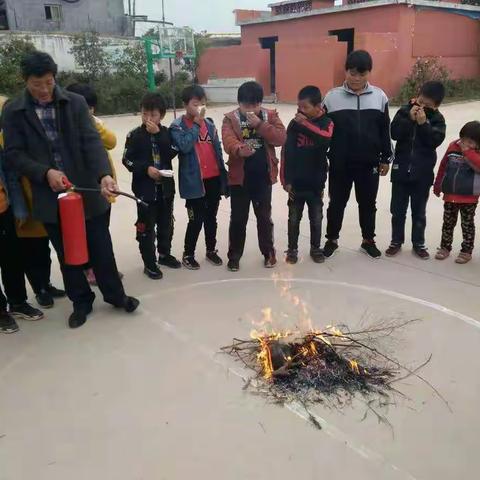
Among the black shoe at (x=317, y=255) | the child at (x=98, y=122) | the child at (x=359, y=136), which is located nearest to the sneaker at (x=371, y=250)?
the child at (x=359, y=136)

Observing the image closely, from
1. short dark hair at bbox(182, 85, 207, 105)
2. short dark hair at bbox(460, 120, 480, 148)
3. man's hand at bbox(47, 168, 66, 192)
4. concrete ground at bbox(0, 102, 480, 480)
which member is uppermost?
short dark hair at bbox(182, 85, 207, 105)

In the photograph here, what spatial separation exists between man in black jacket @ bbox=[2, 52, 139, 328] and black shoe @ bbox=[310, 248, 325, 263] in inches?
77.5

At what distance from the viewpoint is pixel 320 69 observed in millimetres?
19516

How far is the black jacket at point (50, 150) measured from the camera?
10.9 ft

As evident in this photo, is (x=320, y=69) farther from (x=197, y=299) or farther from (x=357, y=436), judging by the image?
(x=357, y=436)

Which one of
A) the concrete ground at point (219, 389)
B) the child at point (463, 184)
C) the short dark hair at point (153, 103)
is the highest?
the short dark hair at point (153, 103)

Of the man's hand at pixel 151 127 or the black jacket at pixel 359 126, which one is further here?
the black jacket at pixel 359 126

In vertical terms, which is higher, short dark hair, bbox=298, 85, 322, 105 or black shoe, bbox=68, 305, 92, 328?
short dark hair, bbox=298, 85, 322, 105

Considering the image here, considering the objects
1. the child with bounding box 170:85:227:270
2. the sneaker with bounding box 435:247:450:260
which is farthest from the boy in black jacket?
the sneaker with bounding box 435:247:450:260

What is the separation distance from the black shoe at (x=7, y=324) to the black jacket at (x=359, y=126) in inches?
121

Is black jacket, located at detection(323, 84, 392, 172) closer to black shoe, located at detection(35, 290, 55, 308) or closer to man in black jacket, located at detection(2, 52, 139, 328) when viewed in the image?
man in black jacket, located at detection(2, 52, 139, 328)

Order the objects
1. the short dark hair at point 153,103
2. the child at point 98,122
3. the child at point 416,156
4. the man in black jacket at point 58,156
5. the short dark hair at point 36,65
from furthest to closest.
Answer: the child at point 416,156 → the short dark hair at point 153,103 → the child at point 98,122 → the man in black jacket at point 58,156 → the short dark hair at point 36,65

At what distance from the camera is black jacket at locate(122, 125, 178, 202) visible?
424cm

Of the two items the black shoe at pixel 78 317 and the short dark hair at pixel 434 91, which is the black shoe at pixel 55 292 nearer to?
the black shoe at pixel 78 317
